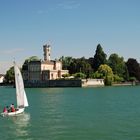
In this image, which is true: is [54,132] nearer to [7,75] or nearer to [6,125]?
[6,125]

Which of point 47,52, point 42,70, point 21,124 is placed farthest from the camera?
point 47,52

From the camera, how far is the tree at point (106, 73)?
144000 millimetres

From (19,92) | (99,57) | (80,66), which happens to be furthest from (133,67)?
(19,92)

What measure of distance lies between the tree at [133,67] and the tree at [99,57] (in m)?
15.2

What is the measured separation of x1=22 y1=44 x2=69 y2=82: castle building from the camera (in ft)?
513

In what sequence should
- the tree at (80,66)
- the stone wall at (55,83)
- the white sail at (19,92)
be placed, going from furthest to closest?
the tree at (80,66)
the stone wall at (55,83)
the white sail at (19,92)

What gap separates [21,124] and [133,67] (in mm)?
128242

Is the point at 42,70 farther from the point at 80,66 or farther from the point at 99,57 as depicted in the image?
the point at 99,57

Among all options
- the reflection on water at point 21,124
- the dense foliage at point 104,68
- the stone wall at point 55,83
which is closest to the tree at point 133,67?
the dense foliage at point 104,68

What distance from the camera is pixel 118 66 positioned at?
154 metres

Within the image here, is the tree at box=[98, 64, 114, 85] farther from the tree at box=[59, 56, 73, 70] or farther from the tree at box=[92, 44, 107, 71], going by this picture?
the tree at box=[59, 56, 73, 70]

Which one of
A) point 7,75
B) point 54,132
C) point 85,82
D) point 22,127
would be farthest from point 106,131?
point 7,75

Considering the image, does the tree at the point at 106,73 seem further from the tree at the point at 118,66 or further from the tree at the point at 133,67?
the tree at the point at 133,67

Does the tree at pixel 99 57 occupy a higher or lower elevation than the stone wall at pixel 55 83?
higher
